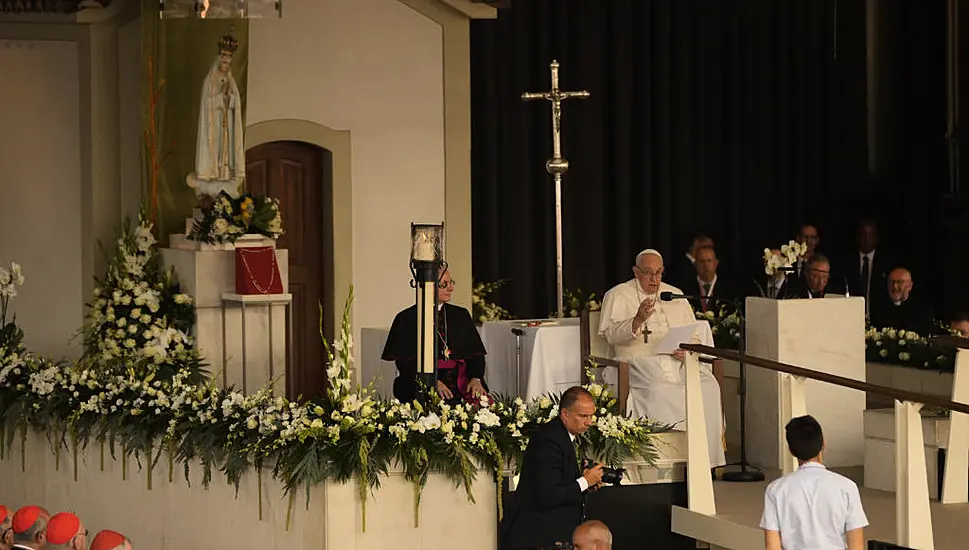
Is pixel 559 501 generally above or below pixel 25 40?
below

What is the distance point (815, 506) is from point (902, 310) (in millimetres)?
5746

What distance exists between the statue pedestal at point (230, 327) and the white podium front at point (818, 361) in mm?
2907

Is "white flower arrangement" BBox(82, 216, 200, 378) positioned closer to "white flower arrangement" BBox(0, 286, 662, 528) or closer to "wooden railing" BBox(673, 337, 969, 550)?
"white flower arrangement" BBox(0, 286, 662, 528)

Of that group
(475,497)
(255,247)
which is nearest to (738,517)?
(475,497)

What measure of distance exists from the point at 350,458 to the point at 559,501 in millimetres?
1151

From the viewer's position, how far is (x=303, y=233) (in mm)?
12109

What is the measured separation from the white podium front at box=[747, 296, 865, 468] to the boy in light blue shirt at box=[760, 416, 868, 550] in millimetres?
3156

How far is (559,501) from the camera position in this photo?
7.34 meters

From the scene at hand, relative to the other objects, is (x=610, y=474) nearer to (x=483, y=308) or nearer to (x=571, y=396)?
(x=571, y=396)

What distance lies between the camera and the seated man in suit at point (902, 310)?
11.5m

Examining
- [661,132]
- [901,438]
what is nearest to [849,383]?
[901,438]

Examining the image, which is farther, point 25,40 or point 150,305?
point 25,40

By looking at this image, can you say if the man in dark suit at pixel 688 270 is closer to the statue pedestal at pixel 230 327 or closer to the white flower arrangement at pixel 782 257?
the white flower arrangement at pixel 782 257

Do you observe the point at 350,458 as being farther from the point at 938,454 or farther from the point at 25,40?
the point at 25,40
